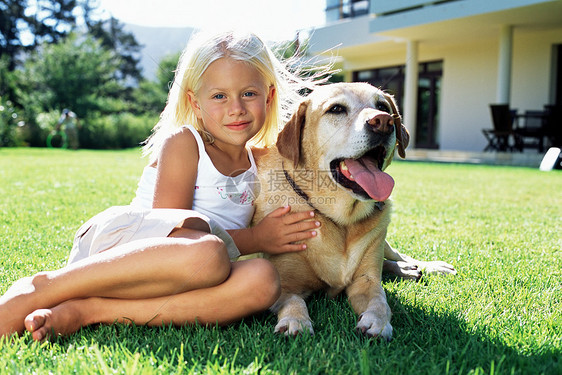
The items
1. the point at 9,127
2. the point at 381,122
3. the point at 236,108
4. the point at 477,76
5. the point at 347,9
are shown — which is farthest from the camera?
the point at 347,9

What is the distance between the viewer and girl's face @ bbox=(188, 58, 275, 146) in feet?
9.50

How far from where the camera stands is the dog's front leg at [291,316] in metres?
2.07

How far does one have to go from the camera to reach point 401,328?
2.19 meters

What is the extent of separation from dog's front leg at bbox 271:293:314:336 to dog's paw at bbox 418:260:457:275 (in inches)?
43.7

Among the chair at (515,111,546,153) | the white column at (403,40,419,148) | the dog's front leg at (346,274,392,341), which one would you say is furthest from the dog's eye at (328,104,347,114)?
the white column at (403,40,419,148)

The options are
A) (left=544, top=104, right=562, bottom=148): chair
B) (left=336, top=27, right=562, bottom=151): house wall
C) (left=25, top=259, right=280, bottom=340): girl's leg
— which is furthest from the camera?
(left=336, top=27, right=562, bottom=151): house wall

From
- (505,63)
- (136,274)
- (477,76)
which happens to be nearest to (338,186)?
(136,274)

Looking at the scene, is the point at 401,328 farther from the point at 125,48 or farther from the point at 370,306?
the point at 125,48

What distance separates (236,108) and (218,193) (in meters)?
0.51

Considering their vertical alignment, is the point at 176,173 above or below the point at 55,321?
above

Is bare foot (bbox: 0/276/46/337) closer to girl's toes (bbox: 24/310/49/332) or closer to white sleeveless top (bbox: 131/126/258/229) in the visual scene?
girl's toes (bbox: 24/310/49/332)

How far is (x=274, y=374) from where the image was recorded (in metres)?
1.65

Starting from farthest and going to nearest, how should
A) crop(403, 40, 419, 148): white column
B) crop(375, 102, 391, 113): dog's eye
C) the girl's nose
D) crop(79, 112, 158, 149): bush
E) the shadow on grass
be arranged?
crop(79, 112, 158, 149): bush < crop(403, 40, 419, 148): white column < crop(375, 102, 391, 113): dog's eye < the girl's nose < the shadow on grass

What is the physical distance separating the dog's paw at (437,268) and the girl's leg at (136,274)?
61.1 inches
